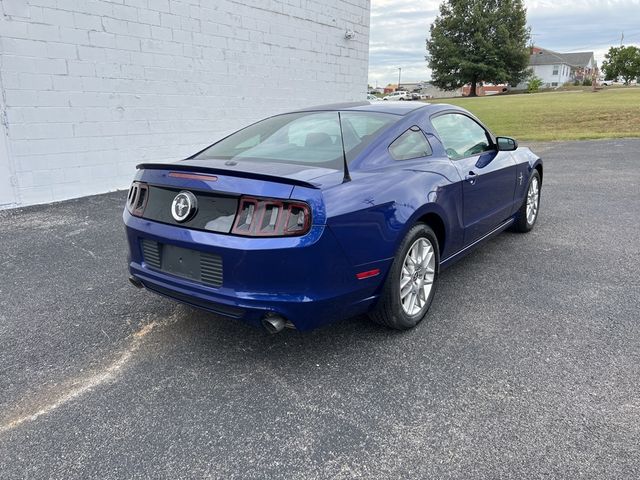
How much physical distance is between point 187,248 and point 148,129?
6.45m

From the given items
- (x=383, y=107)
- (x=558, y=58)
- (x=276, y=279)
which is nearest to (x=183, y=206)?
(x=276, y=279)

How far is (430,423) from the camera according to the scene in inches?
95.1

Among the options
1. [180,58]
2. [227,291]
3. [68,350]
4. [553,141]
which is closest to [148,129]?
[180,58]

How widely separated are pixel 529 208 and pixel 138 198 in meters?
4.26

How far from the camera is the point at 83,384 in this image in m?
2.80

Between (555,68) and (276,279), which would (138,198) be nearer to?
(276,279)

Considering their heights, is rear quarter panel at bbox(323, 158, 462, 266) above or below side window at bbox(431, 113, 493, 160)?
below

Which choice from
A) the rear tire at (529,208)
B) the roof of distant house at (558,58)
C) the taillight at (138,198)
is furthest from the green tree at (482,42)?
the taillight at (138,198)

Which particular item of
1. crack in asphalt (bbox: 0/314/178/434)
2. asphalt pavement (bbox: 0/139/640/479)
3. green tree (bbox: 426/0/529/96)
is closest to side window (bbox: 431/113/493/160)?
asphalt pavement (bbox: 0/139/640/479)

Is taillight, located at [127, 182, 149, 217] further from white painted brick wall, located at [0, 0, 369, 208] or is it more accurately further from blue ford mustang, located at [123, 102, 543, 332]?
white painted brick wall, located at [0, 0, 369, 208]

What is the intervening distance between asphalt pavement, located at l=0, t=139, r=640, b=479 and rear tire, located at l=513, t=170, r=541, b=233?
1010 mm

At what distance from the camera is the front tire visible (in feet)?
10.0

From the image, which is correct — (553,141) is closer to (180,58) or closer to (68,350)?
(180,58)

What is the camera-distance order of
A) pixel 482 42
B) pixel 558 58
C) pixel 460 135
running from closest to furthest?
pixel 460 135 → pixel 482 42 → pixel 558 58
